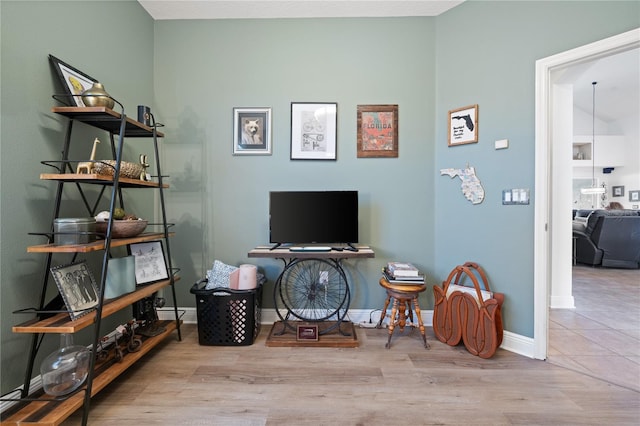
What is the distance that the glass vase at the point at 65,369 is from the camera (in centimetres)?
131

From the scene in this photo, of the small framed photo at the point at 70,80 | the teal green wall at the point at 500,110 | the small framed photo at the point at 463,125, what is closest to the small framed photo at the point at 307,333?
the teal green wall at the point at 500,110

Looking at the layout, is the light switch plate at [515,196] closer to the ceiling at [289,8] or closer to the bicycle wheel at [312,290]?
the bicycle wheel at [312,290]

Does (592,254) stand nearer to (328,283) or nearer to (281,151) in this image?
(328,283)

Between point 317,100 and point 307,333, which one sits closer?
point 307,333

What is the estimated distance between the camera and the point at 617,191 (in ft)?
22.2

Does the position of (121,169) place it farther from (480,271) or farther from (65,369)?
(480,271)

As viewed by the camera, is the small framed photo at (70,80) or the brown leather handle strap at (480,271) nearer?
the small framed photo at (70,80)

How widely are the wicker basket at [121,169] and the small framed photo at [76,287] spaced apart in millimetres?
558

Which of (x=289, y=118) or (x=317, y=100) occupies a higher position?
(x=317, y=100)

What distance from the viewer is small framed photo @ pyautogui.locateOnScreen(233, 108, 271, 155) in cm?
243

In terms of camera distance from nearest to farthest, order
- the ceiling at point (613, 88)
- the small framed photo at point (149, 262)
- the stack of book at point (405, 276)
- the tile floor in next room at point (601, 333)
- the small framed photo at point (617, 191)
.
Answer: the tile floor in next room at point (601, 333), the small framed photo at point (149, 262), the stack of book at point (405, 276), the ceiling at point (613, 88), the small framed photo at point (617, 191)

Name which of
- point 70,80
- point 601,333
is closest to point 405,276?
point 601,333

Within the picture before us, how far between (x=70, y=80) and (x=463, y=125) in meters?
2.89

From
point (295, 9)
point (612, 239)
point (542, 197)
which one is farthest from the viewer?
point (612, 239)
